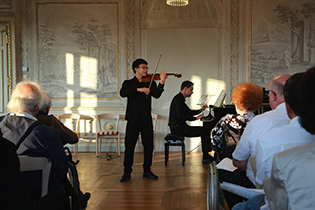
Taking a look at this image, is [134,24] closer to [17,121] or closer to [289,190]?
[17,121]

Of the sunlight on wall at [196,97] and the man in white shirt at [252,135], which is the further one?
the sunlight on wall at [196,97]

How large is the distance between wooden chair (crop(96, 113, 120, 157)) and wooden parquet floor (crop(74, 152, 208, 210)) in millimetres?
636

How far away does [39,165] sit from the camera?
2006 millimetres

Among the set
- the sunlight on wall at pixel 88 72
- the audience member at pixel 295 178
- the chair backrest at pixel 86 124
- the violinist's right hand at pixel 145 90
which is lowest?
the chair backrest at pixel 86 124

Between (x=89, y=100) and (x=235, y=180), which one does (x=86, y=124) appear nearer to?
(x=89, y=100)

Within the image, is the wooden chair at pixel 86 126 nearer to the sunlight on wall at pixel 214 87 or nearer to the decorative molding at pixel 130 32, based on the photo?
the decorative molding at pixel 130 32

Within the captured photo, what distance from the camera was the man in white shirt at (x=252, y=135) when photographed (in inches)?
91.0

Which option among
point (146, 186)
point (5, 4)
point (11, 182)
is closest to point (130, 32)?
point (5, 4)

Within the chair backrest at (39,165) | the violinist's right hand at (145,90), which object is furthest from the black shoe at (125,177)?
the chair backrest at (39,165)

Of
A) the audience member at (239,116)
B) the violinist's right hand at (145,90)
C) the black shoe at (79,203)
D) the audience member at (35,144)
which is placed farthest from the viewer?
the violinist's right hand at (145,90)

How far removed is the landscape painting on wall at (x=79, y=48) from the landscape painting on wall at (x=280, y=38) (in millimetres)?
3181

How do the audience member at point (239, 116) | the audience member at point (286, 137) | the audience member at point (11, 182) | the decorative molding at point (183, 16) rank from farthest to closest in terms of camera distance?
the decorative molding at point (183, 16)
the audience member at point (239, 116)
the audience member at point (286, 137)
the audience member at point (11, 182)

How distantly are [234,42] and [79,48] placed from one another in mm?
3559

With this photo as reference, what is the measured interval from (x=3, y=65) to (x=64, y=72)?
138 centimetres
